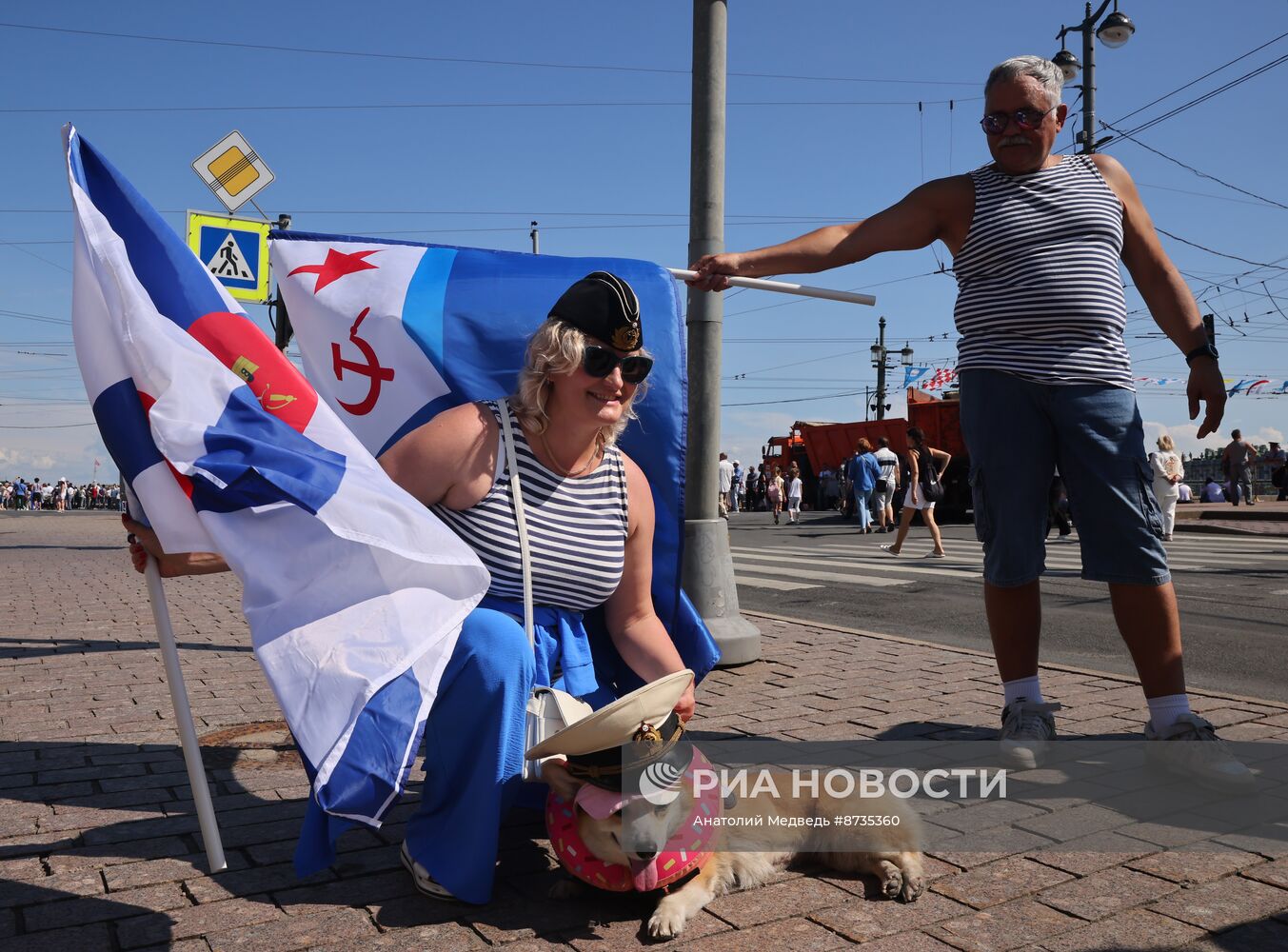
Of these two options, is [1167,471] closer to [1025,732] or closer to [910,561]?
[910,561]

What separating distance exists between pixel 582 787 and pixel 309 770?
1.92ft

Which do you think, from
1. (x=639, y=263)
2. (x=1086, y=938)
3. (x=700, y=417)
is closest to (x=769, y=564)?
(x=700, y=417)

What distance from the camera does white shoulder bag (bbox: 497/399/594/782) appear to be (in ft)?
8.21

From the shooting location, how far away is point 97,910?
2465 millimetres

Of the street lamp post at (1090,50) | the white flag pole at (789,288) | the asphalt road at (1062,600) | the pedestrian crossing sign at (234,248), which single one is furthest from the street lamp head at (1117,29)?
the white flag pole at (789,288)

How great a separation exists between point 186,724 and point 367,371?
111 cm

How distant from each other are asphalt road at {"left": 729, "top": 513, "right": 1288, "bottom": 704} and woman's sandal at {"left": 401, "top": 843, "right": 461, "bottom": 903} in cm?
370

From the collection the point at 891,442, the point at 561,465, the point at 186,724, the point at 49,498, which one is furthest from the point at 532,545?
the point at 49,498

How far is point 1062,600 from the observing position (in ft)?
28.1

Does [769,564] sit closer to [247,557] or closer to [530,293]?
[530,293]

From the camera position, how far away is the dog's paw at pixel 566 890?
251 centimetres

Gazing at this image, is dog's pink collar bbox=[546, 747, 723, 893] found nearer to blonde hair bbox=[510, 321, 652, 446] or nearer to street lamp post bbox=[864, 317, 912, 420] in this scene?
blonde hair bbox=[510, 321, 652, 446]

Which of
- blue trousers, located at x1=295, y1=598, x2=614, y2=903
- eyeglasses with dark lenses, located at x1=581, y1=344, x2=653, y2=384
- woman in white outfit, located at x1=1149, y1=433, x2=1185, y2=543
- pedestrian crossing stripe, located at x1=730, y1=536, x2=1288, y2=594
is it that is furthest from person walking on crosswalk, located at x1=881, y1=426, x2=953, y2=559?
blue trousers, located at x1=295, y1=598, x2=614, y2=903

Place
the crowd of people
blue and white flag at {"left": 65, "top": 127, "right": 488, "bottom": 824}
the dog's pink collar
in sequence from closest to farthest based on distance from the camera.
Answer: blue and white flag at {"left": 65, "top": 127, "right": 488, "bottom": 824} → the dog's pink collar → the crowd of people
